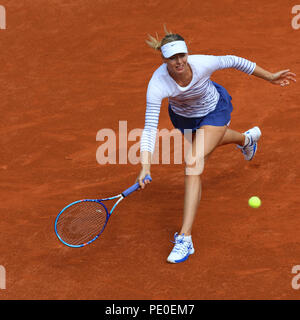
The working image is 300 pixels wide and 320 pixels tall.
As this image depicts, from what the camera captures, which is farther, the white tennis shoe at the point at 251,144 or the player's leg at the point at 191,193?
the white tennis shoe at the point at 251,144

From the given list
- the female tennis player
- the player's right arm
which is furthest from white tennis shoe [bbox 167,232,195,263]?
the player's right arm

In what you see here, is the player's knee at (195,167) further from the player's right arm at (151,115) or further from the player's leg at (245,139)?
the player's leg at (245,139)

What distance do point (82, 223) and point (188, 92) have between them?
1342 mm

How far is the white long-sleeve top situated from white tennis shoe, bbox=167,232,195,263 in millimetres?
733

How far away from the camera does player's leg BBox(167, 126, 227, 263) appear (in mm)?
4828

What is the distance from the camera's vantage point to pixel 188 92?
4859 millimetres

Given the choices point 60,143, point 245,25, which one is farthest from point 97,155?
point 245,25

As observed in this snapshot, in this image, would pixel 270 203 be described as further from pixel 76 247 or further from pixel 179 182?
pixel 76 247

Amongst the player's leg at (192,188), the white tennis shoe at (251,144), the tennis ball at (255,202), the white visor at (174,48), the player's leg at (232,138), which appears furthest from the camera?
the white tennis shoe at (251,144)

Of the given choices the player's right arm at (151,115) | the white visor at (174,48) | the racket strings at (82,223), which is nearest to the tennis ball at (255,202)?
the player's right arm at (151,115)

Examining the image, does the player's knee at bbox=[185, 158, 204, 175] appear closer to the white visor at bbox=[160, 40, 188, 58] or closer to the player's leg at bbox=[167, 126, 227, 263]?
the player's leg at bbox=[167, 126, 227, 263]

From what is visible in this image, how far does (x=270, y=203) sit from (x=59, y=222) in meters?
1.88

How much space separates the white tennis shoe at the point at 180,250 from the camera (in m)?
4.80

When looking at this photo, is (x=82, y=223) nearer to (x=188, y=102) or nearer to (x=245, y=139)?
(x=188, y=102)
